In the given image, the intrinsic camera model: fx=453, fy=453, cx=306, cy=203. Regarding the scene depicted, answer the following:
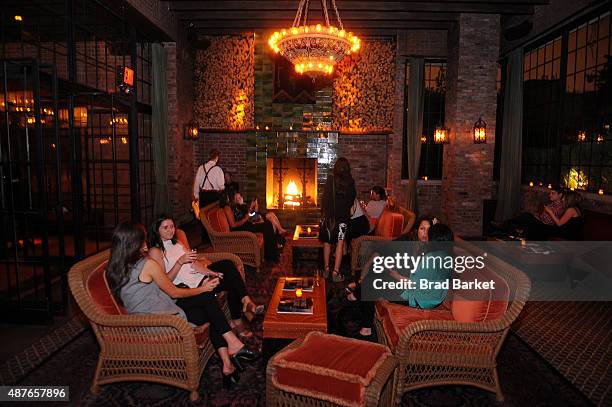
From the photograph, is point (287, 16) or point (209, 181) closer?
point (209, 181)

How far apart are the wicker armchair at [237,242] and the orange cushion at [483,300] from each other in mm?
3713

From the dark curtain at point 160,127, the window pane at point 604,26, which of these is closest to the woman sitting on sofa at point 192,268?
the dark curtain at point 160,127

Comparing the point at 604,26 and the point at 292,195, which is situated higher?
the point at 604,26

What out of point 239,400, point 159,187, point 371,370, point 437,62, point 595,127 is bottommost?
point 239,400

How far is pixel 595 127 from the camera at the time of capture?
7762 mm

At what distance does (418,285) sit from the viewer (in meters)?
3.97

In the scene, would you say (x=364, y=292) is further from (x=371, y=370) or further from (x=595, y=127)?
(x=595, y=127)

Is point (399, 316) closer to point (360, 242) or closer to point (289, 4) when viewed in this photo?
point (360, 242)

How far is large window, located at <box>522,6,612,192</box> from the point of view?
24.6 feet

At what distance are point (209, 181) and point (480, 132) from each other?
557cm

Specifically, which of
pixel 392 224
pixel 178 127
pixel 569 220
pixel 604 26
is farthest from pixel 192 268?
pixel 604 26

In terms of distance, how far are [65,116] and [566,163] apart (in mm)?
10500

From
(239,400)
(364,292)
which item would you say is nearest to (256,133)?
(364,292)

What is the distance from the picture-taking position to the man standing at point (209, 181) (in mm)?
8836
